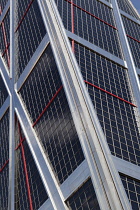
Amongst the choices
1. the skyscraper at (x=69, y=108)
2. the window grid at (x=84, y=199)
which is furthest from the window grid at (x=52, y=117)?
the window grid at (x=84, y=199)

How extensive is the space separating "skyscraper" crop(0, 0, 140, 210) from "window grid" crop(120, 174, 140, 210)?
90 millimetres

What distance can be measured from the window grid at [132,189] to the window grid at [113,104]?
8.03 feet

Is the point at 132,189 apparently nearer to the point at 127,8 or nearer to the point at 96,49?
A: the point at 96,49

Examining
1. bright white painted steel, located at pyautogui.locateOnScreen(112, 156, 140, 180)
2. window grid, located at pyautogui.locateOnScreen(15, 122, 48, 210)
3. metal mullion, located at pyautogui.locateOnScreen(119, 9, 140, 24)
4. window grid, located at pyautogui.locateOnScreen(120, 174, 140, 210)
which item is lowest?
window grid, located at pyautogui.locateOnScreen(120, 174, 140, 210)

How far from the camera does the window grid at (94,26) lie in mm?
57312

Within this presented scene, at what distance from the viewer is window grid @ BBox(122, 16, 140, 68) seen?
203 feet

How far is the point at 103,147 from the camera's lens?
41.3m

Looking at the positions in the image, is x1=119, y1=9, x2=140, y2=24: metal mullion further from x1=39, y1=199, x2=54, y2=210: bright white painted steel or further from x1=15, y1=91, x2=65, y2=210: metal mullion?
x1=39, y1=199, x2=54, y2=210: bright white painted steel

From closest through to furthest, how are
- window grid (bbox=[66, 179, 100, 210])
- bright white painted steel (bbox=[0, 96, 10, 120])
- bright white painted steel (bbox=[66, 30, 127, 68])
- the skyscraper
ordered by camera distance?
1. window grid (bbox=[66, 179, 100, 210])
2. the skyscraper
3. bright white painted steel (bbox=[66, 30, 127, 68])
4. bright white painted steel (bbox=[0, 96, 10, 120])

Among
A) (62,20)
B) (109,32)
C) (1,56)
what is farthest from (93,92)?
(1,56)

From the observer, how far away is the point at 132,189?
40000mm

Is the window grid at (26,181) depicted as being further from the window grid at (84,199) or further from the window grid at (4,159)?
the window grid at (84,199)

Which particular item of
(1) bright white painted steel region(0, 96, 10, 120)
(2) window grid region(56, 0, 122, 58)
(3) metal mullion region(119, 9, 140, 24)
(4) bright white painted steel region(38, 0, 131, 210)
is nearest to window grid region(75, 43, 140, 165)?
(4) bright white painted steel region(38, 0, 131, 210)

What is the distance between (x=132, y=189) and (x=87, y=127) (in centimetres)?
679
